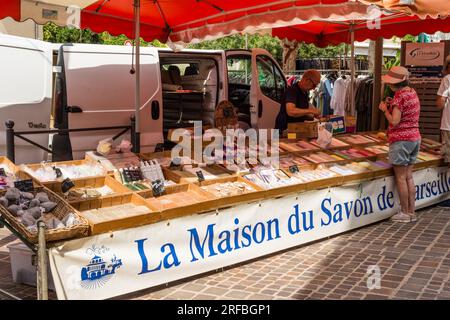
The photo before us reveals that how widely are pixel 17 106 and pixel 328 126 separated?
393cm

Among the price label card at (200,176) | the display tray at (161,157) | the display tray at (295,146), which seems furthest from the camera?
the display tray at (295,146)

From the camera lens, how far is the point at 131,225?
4.29 meters

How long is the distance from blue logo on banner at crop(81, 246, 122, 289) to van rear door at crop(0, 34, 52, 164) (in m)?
3.34

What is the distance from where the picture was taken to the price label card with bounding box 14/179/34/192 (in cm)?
445

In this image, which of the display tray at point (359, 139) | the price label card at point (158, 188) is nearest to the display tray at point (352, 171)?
the display tray at point (359, 139)

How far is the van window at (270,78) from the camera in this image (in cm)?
952

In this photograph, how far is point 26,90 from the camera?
7172 mm

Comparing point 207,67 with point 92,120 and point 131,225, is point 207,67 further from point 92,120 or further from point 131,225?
point 131,225

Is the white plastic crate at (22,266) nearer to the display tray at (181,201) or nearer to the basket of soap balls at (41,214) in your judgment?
the basket of soap balls at (41,214)

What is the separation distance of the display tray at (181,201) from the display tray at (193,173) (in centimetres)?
22

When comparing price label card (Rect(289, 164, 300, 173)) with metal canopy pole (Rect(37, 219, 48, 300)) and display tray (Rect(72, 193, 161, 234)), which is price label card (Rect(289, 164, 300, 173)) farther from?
metal canopy pole (Rect(37, 219, 48, 300))

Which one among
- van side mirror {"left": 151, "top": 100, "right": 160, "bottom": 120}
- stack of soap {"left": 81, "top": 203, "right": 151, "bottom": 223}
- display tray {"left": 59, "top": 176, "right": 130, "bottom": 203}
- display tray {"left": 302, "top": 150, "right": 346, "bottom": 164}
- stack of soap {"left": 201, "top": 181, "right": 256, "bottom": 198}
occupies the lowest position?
stack of soap {"left": 81, "top": 203, "right": 151, "bottom": 223}

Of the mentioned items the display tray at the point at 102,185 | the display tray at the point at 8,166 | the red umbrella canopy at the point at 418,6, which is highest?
the red umbrella canopy at the point at 418,6

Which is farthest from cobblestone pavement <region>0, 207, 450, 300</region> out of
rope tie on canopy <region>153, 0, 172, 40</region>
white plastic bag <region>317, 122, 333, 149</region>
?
rope tie on canopy <region>153, 0, 172, 40</region>
